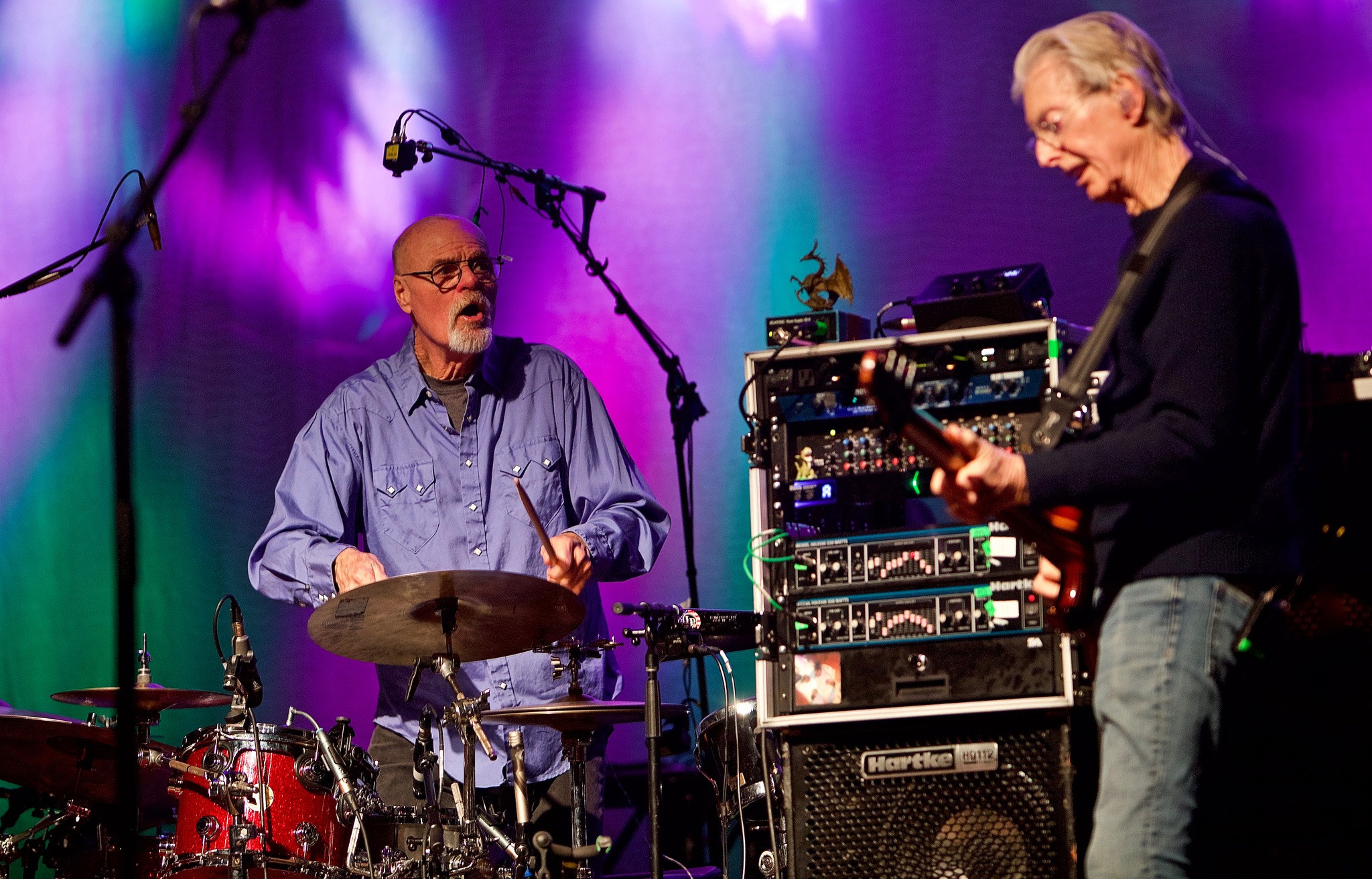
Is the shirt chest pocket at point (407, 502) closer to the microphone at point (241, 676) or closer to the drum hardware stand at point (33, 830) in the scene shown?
the microphone at point (241, 676)

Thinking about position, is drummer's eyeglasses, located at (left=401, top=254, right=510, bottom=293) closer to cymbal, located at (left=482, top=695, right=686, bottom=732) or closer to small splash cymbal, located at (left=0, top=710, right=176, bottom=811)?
cymbal, located at (left=482, top=695, right=686, bottom=732)

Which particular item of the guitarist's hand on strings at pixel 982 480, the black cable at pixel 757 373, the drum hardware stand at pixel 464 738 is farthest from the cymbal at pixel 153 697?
the guitarist's hand on strings at pixel 982 480

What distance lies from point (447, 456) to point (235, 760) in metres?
1.16

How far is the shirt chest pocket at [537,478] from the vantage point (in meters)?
4.39

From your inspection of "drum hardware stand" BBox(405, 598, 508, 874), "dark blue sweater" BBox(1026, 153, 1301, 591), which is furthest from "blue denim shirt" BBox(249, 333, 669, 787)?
"dark blue sweater" BBox(1026, 153, 1301, 591)

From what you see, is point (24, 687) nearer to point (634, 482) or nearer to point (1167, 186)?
point (634, 482)

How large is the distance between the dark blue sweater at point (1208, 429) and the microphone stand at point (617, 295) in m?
3.05

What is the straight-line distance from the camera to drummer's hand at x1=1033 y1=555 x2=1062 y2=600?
8.20 feet

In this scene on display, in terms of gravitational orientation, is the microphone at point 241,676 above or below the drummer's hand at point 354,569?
below

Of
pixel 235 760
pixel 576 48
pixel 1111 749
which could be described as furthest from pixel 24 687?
pixel 1111 749

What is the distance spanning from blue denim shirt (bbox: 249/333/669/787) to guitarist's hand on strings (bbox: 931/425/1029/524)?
78.0 inches

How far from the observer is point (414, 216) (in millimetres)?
5684

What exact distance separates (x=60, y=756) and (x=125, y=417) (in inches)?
95.6

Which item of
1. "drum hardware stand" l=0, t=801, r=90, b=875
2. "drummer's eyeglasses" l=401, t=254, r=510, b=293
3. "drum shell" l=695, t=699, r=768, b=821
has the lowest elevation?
"drum hardware stand" l=0, t=801, r=90, b=875
